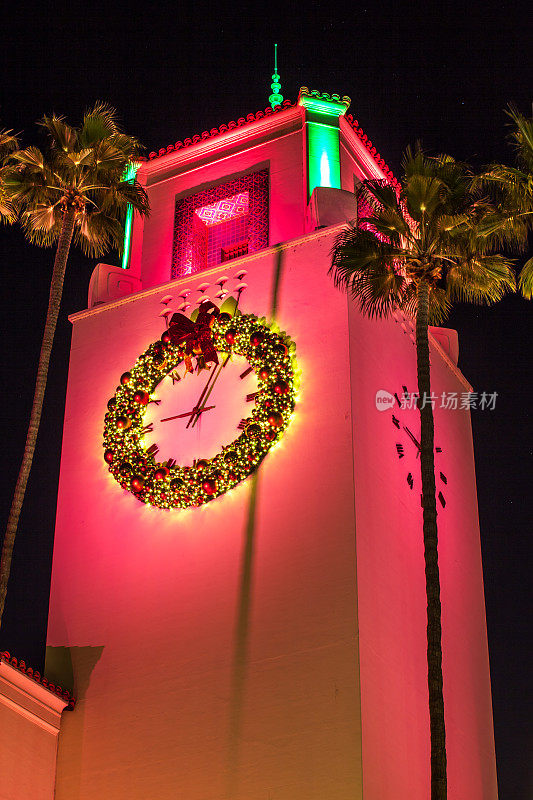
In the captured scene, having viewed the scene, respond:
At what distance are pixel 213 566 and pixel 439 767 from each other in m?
5.70

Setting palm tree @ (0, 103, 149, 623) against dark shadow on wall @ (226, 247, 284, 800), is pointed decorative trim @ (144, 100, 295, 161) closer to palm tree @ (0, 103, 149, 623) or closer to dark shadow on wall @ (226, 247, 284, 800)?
palm tree @ (0, 103, 149, 623)

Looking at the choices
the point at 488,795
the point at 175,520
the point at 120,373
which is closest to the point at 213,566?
the point at 175,520

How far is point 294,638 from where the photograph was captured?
18297mm

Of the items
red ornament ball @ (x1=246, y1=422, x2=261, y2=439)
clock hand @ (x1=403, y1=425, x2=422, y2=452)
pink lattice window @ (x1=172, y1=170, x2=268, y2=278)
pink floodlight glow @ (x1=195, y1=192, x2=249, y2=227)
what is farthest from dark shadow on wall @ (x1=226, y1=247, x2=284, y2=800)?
pink floodlight glow @ (x1=195, y1=192, x2=249, y2=227)

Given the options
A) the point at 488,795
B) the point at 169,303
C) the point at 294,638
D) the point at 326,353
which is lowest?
the point at 488,795

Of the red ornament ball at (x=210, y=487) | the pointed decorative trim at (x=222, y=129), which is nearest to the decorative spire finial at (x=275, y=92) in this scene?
the pointed decorative trim at (x=222, y=129)

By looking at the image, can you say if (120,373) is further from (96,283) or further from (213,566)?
(213,566)

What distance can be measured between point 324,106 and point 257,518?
31.3 feet

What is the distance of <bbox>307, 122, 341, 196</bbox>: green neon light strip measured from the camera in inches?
932

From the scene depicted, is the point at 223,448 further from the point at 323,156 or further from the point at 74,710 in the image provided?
the point at 323,156

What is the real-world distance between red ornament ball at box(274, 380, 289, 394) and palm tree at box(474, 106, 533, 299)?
4383 millimetres

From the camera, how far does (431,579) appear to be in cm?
1667

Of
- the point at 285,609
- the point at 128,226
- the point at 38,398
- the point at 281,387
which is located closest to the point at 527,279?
the point at 281,387

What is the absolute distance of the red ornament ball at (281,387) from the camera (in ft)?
66.9
